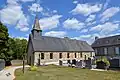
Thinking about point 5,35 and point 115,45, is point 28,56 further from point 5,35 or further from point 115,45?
point 115,45

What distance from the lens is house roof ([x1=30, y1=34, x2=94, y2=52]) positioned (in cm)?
3644

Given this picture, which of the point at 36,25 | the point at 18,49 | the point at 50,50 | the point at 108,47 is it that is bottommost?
the point at 50,50

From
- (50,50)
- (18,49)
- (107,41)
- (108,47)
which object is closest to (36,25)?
(50,50)

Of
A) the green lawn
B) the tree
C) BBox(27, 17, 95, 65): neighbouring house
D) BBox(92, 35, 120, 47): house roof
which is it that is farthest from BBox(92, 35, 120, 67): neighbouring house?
the tree

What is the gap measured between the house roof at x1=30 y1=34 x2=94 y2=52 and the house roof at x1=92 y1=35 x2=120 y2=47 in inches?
141

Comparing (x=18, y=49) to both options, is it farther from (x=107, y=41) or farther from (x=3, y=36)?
(x=107, y=41)

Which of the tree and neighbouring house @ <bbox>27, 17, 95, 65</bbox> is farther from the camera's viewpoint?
neighbouring house @ <bbox>27, 17, 95, 65</bbox>

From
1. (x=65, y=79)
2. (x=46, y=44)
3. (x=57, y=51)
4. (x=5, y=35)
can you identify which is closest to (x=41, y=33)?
(x=46, y=44)

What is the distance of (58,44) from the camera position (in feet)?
133

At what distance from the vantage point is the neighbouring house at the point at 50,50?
117 feet

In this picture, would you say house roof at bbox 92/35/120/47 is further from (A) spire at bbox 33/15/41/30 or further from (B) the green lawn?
(B) the green lawn

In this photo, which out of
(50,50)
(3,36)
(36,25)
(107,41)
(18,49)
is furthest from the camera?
(18,49)

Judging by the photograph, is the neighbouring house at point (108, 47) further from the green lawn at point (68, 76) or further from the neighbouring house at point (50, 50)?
the green lawn at point (68, 76)

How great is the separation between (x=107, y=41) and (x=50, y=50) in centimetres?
1822
